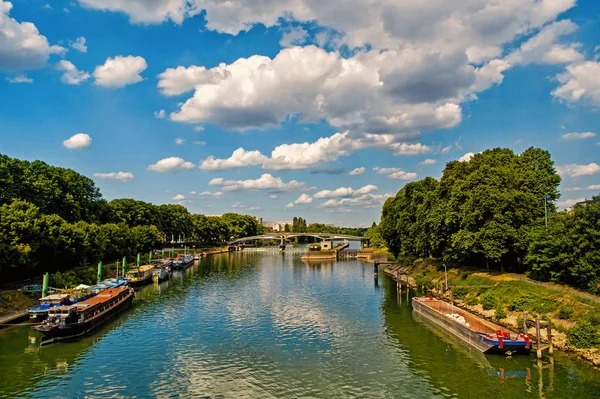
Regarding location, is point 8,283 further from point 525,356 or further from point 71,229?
point 525,356

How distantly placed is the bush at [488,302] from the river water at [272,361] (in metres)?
8.98

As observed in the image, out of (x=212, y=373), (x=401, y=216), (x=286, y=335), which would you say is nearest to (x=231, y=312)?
(x=286, y=335)

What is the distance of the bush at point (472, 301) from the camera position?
191 ft

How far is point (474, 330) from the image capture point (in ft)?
145

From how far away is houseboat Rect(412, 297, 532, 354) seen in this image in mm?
39375

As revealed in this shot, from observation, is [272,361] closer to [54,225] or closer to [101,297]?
[101,297]

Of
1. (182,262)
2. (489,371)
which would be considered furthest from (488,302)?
(182,262)

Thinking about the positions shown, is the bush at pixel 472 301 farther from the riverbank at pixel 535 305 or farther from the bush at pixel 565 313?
the bush at pixel 565 313

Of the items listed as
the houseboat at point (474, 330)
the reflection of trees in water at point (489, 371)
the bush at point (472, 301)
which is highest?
the bush at point (472, 301)

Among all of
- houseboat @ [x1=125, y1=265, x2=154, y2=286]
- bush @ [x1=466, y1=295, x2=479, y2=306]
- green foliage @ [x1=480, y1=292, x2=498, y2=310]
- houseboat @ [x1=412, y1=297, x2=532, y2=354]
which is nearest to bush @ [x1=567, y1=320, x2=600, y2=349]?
houseboat @ [x1=412, y1=297, x2=532, y2=354]

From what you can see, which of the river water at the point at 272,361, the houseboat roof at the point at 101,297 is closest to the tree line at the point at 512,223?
the river water at the point at 272,361

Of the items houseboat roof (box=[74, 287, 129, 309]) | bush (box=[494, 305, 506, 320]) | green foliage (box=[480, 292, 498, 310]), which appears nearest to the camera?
bush (box=[494, 305, 506, 320])

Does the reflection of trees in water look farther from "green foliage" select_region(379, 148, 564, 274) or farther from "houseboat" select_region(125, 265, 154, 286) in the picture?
"houseboat" select_region(125, 265, 154, 286)

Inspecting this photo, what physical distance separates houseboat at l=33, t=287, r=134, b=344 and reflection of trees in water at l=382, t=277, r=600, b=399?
35733 millimetres
